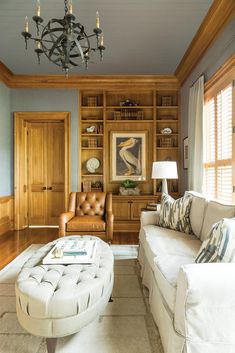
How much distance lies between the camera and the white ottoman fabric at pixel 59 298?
1422 mm

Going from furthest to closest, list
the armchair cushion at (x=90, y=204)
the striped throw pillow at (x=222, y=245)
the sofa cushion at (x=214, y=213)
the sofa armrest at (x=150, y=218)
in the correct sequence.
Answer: the armchair cushion at (x=90, y=204)
the sofa armrest at (x=150, y=218)
the sofa cushion at (x=214, y=213)
the striped throw pillow at (x=222, y=245)

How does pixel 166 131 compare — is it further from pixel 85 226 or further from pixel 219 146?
pixel 85 226

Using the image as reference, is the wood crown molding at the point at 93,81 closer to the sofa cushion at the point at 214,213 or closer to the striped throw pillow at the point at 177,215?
the striped throw pillow at the point at 177,215

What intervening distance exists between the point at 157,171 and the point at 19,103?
3.34 m

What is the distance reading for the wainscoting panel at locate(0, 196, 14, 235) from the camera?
4.78 m

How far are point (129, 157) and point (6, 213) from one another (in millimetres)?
2737

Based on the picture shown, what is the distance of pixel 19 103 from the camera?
17.1ft

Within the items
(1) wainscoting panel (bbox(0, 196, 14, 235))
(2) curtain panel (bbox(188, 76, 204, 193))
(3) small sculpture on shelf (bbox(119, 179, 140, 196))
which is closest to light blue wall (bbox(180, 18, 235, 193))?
(2) curtain panel (bbox(188, 76, 204, 193))

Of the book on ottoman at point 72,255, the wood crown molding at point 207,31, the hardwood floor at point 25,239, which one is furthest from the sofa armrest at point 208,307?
the wood crown molding at point 207,31

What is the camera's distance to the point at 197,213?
268 centimetres

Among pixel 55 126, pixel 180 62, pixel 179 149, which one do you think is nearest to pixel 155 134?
pixel 179 149

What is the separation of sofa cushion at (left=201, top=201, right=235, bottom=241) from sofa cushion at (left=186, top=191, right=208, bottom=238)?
0.30 feet

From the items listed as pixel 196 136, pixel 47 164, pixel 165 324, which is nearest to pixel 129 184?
pixel 196 136

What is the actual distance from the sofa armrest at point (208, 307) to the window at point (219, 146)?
Answer: 6.03ft
